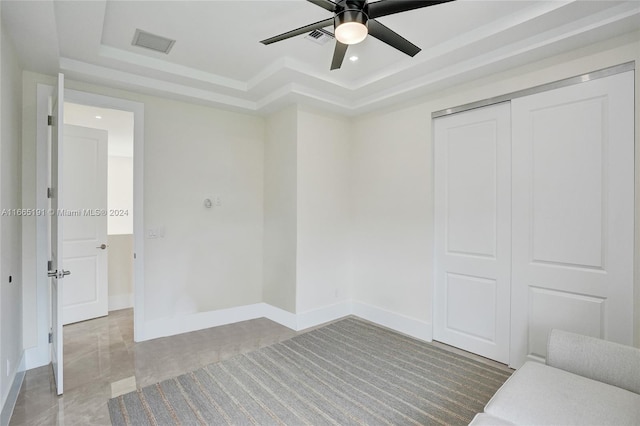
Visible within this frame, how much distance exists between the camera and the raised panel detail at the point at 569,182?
8.09 ft

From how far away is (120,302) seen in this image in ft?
15.4

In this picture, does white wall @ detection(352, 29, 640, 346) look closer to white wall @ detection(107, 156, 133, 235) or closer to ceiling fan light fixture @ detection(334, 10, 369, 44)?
ceiling fan light fixture @ detection(334, 10, 369, 44)

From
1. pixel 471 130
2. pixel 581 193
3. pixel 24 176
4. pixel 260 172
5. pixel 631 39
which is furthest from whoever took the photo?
pixel 260 172

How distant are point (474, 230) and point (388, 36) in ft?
6.64

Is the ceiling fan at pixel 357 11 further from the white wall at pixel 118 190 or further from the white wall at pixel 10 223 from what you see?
the white wall at pixel 118 190

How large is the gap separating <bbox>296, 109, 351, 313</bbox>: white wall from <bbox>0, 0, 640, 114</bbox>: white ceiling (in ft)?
1.64

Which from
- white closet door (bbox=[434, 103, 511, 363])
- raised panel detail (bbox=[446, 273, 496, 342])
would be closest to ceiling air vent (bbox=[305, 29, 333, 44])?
white closet door (bbox=[434, 103, 511, 363])

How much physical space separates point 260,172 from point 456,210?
2.52m

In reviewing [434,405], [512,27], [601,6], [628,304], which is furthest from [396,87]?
[434,405]

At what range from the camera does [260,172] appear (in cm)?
442

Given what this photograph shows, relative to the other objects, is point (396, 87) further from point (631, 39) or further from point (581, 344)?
point (581, 344)

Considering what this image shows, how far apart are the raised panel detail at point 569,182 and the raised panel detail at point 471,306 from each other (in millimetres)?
590

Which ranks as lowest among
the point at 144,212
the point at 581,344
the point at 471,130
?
the point at 581,344

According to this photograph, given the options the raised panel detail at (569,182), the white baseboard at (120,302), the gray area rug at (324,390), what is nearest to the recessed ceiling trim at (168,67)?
the gray area rug at (324,390)
